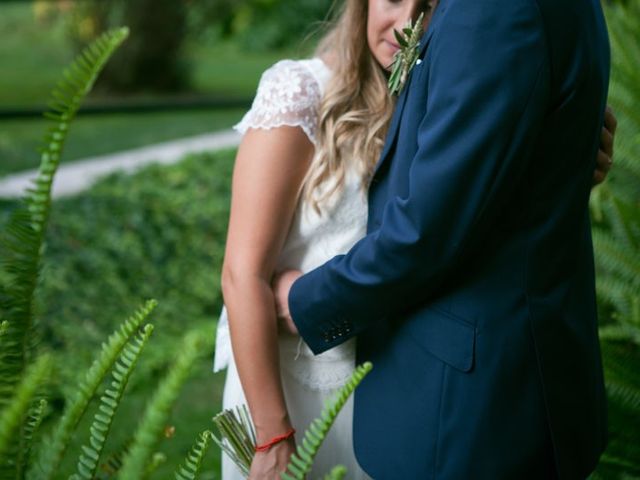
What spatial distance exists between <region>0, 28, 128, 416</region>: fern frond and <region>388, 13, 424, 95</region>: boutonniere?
681 millimetres

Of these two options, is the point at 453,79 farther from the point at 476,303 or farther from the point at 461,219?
the point at 476,303

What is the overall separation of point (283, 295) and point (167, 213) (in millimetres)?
4622

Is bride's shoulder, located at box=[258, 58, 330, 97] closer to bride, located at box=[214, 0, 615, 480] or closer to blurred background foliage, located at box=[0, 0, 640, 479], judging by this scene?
bride, located at box=[214, 0, 615, 480]

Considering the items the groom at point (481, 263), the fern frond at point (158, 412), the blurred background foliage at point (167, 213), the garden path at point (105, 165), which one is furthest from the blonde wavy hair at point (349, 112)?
the garden path at point (105, 165)

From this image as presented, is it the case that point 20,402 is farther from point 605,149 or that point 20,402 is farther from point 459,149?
point 605,149

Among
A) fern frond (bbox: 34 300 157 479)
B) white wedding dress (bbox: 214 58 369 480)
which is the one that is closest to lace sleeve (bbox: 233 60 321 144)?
white wedding dress (bbox: 214 58 369 480)

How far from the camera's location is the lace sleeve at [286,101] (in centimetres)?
176

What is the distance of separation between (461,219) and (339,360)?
0.54m

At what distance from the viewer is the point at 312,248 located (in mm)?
1882

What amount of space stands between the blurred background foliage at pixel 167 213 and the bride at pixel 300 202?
31 centimetres

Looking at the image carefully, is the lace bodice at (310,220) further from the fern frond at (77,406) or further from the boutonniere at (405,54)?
the fern frond at (77,406)

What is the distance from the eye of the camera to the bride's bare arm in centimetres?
173

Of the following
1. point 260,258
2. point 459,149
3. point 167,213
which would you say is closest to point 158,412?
point 459,149

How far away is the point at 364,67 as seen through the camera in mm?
1909
